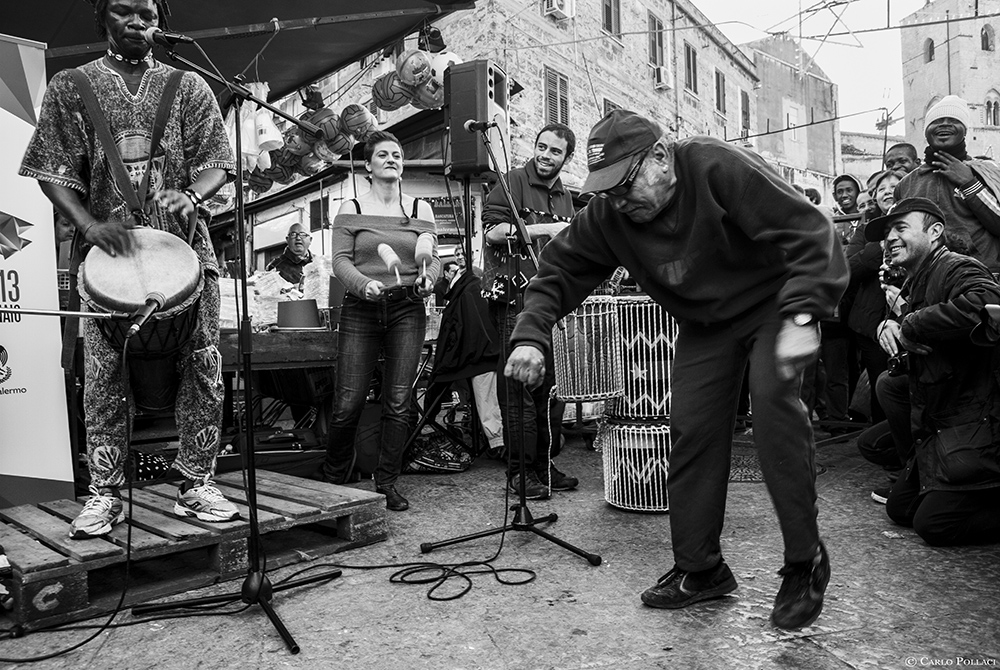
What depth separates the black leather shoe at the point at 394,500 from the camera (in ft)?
14.4

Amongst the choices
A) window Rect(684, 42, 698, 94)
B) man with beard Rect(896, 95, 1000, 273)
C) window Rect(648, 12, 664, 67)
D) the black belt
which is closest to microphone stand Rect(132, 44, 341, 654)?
the black belt

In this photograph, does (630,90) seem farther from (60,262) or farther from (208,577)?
(208,577)

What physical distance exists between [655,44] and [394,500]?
18501mm

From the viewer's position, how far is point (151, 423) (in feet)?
17.1

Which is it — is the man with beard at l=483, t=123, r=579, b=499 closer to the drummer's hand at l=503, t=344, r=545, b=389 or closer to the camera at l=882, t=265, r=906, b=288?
the drummer's hand at l=503, t=344, r=545, b=389

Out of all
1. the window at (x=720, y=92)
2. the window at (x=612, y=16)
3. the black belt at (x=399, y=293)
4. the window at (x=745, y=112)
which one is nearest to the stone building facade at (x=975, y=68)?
the window at (x=745, y=112)

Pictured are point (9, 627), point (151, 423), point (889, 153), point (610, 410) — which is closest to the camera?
point (9, 627)

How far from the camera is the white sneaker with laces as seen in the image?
3.02 metres

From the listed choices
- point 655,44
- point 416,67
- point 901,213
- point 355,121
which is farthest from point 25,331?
point 655,44

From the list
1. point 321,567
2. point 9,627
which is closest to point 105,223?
point 9,627

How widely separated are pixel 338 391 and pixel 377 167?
55.2 inches

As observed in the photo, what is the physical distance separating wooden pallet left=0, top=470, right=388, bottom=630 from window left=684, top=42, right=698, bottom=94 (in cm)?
2005

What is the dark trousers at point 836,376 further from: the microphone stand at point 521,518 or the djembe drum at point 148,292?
the djembe drum at point 148,292

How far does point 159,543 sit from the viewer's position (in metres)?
2.94
